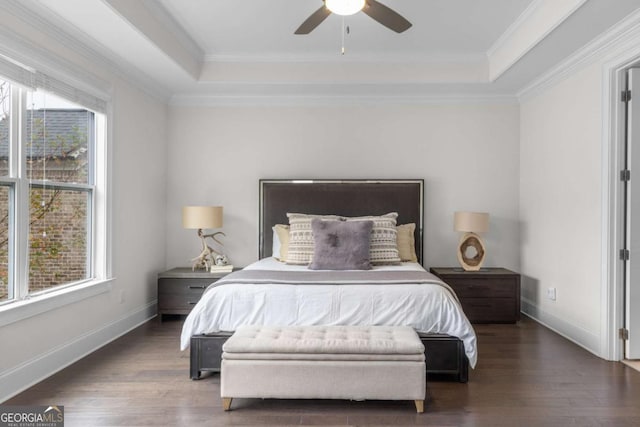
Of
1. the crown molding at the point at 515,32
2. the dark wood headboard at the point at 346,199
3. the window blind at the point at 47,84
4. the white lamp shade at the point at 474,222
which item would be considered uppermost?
the crown molding at the point at 515,32

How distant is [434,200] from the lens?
5316 millimetres

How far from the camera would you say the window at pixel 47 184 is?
2955mm

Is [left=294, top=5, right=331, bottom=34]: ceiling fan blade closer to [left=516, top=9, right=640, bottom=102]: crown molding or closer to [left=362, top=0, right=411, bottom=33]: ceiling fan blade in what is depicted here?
[left=362, top=0, right=411, bottom=33]: ceiling fan blade

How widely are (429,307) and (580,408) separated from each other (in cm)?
106

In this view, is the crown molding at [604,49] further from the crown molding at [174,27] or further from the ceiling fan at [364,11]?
the crown molding at [174,27]

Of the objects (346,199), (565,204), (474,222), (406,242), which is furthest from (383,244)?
(565,204)

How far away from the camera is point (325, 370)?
263 cm

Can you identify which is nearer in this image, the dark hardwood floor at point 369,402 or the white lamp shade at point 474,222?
the dark hardwood floor at point 369,402

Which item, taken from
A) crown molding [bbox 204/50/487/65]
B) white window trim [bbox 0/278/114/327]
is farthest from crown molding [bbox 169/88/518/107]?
white window trim [bbox 0/278/114/327]

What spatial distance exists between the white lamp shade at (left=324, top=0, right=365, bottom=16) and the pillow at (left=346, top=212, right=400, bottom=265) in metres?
2.24

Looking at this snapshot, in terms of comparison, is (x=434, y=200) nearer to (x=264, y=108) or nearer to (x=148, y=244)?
(x=264, y=108)

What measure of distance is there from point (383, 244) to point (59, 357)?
2.88 m

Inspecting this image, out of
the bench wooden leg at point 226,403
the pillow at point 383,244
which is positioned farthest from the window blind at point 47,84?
the pillow at point 383,244

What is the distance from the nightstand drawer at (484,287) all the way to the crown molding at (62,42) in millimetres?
3895
